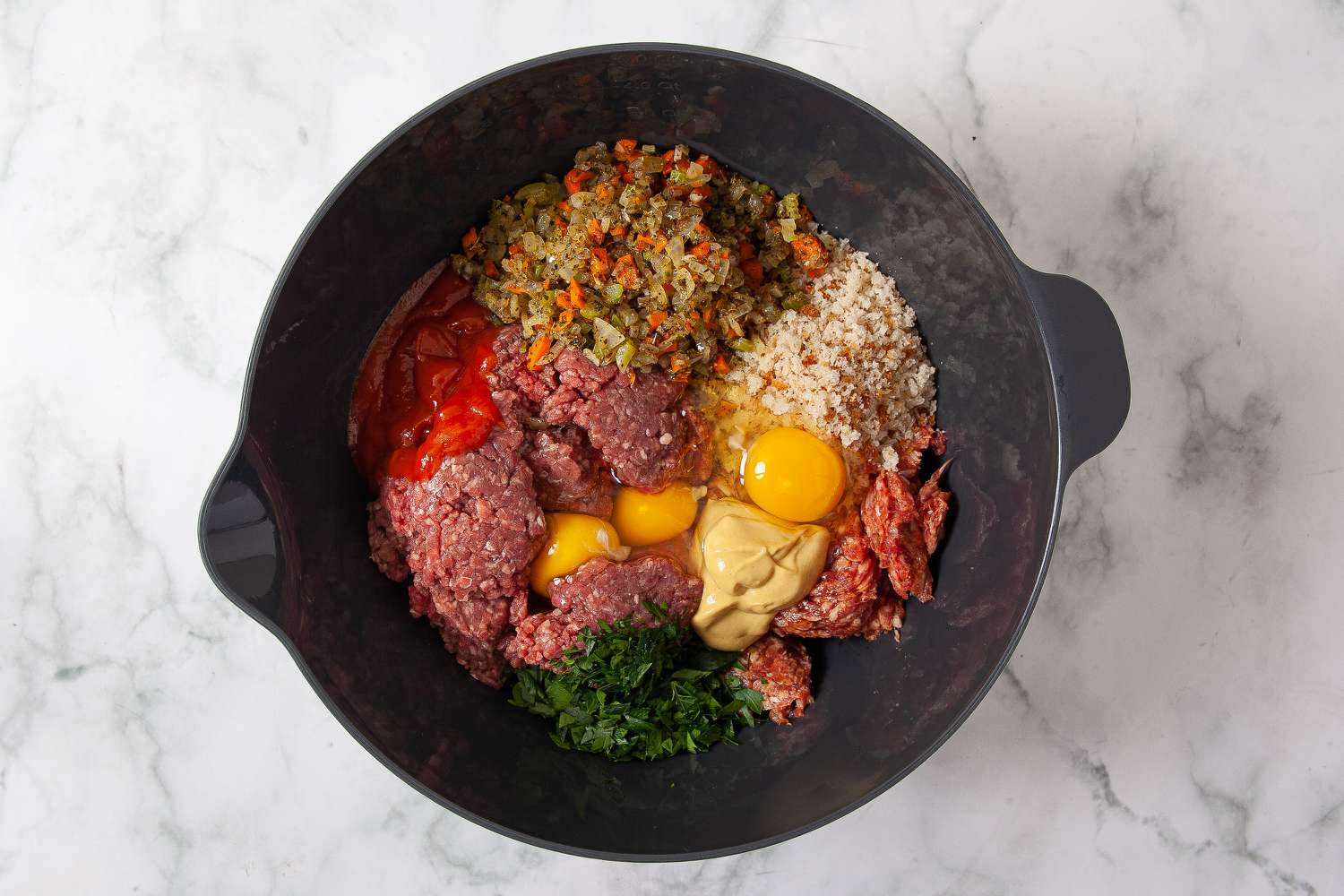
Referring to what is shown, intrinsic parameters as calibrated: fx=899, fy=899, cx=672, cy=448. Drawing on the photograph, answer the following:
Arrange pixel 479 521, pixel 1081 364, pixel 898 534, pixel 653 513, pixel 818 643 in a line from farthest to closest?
A: pixel 818 643 → pixel 653 513 → pixel 898 534 → pixel 479 521 → pixel 1081 364

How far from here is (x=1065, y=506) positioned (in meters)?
2.86

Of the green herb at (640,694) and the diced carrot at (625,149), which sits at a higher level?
the diced carrot at (625,149)

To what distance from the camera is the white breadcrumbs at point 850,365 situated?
2557 mm

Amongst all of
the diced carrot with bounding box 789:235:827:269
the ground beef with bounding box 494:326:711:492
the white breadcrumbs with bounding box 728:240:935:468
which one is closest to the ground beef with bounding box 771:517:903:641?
the white breadcrumbs with bounding box 728:240:935:468

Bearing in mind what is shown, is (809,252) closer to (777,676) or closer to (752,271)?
(752,271)

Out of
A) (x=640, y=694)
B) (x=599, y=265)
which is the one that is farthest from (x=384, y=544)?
(x=599, y=265)

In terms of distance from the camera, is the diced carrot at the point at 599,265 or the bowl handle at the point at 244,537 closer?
the bowl handle at the point at 244,537

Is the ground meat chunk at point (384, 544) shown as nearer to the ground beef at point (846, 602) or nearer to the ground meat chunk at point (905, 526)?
the ground beef at point (846, 602)

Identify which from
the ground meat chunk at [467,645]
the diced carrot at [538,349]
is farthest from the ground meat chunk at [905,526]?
the ground meat chunk at [467,645]

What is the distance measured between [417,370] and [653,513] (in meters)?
0.84

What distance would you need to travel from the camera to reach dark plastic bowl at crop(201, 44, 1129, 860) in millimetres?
2260

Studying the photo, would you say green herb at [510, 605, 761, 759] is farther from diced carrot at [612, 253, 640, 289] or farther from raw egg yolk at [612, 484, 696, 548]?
diced carrot at [612, 253, 640, 289]

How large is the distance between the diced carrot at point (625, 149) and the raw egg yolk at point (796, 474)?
2.99 ft

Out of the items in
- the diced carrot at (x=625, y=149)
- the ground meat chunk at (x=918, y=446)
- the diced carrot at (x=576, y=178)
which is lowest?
the ground meat chunk at (x=918, y=446)
